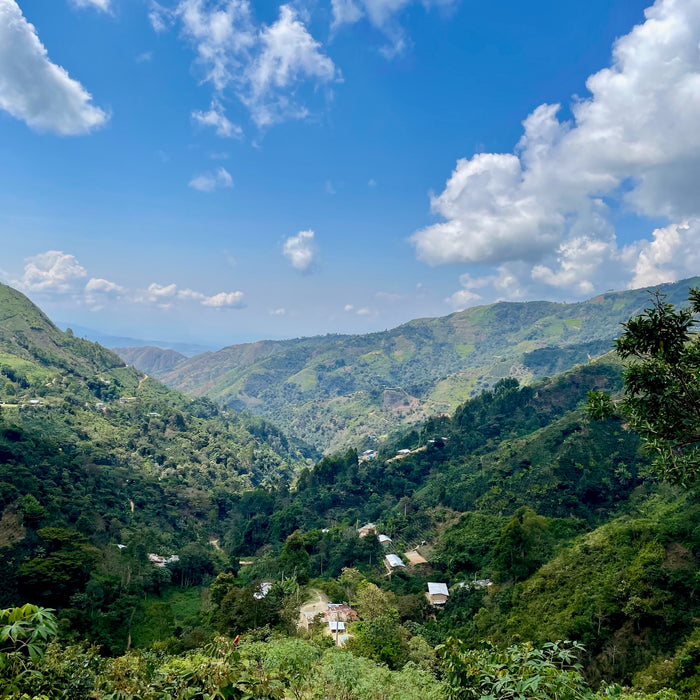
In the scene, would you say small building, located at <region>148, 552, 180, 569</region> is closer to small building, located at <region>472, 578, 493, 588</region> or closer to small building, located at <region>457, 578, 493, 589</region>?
small building, located at <region>457, 578, 493, 589</region>

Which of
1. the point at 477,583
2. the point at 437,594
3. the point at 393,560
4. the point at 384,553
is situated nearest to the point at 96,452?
the point at 384,553

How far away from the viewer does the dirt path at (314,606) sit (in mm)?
31231

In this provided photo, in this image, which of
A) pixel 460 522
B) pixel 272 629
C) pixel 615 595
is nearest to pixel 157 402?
pixel 460 522

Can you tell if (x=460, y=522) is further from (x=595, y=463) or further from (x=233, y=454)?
(x=233, y=454)

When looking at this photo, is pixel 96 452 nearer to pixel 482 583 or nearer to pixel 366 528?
pixel 366 528

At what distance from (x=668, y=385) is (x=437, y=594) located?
3186cm

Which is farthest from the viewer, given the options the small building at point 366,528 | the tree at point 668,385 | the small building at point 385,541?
the small building at point 366,528

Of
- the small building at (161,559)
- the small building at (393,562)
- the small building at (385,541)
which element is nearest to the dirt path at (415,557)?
the small building at (393,562)

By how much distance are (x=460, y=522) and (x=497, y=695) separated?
45171 millimetres

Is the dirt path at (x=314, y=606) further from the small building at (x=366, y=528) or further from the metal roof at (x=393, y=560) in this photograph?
the small building at (x=366, y=528)

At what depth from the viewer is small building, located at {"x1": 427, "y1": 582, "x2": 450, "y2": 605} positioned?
34.6 meters

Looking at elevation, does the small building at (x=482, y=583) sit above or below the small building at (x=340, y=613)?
below

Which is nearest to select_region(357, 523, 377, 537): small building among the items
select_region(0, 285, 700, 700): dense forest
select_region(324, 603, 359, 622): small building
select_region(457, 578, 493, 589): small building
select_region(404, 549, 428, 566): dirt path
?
select_region(0, 285, 700, 700): dense forest

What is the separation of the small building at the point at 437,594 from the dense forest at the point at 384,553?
0.57 meters
